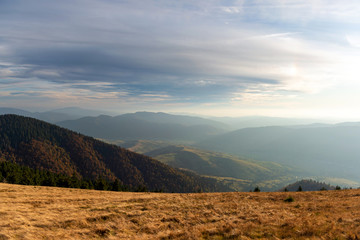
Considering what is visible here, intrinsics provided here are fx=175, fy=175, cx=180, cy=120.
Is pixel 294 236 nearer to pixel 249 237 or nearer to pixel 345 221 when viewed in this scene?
pixel 249 237

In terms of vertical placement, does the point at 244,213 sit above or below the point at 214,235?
below

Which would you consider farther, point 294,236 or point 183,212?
point 183,212

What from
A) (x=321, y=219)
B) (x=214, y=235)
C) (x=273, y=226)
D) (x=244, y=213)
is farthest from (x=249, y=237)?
(x=321, y=219)

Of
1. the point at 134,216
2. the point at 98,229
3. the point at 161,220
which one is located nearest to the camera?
the point at 98,229

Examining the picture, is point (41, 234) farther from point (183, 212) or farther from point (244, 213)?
point (244, 213)

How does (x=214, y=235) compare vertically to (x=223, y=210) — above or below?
above

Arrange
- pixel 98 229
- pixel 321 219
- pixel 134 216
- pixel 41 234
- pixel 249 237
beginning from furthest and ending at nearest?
1. pixel 134 216
2. pixel 321 219
3. pixel 98 229
4. pixel 41 234
5. pixel 249 237

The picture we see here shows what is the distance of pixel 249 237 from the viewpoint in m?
11.8

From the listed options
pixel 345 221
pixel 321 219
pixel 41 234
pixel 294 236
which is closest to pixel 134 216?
pixel 41 234

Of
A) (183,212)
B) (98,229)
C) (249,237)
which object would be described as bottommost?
(183,212)

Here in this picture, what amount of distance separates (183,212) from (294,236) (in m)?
10.9

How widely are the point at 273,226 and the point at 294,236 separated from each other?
2174mm

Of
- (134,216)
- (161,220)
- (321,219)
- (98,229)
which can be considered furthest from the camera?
(134,216)

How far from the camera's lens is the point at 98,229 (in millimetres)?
13617
